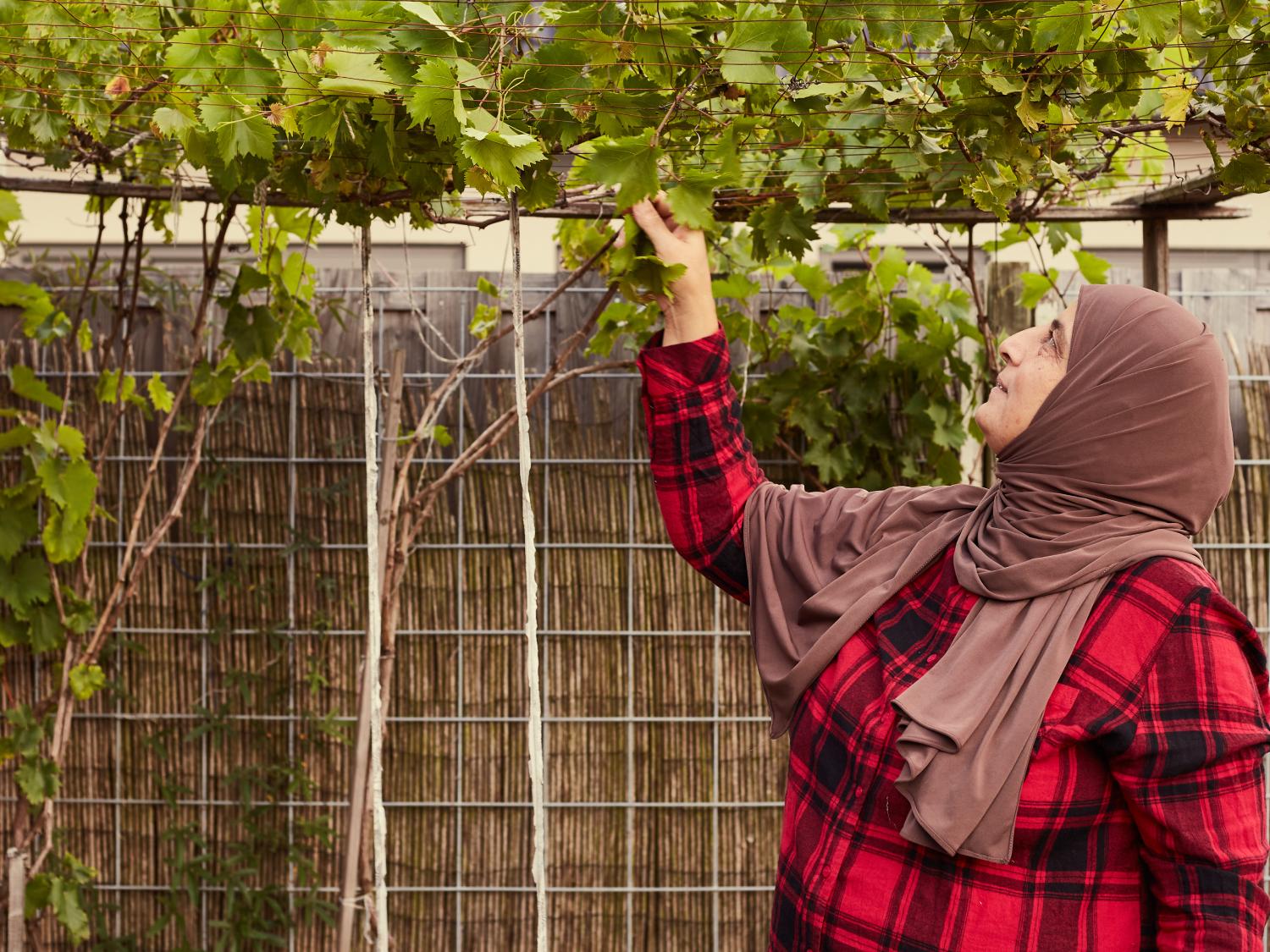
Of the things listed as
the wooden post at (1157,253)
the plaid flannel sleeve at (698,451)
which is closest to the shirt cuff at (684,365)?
the plaid flannel sleeve at (698,451)

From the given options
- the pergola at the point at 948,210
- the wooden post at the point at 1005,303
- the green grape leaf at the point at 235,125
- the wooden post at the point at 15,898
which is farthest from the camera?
the wooden post at the point at 1005,303

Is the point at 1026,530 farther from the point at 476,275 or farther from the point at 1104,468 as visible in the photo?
the point at 476,275

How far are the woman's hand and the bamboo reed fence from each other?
1.45m

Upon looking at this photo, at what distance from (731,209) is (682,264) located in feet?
2.44

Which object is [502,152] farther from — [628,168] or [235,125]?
[235,125]

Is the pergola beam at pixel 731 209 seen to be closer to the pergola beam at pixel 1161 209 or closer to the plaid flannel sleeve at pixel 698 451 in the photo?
the pergola beam at pixel 1161 209

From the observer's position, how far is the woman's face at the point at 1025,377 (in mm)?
1304

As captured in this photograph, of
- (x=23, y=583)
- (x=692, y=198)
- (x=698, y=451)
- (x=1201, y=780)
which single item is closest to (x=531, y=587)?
(x=698, y=451)

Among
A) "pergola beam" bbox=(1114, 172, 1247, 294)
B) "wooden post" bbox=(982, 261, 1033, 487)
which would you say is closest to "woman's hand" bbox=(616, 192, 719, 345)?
"pergola beam" bbox=(1114, 172, 1247, 294)

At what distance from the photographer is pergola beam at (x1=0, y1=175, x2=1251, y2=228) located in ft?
6.74

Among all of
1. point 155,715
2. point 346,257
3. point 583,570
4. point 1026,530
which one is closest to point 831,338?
point 583,570

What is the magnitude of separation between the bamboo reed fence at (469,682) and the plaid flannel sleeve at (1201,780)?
1.74m

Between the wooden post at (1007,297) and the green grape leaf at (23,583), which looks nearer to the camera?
the green grape leaf at (23,583)

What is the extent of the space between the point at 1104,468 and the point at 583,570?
71.9 inches
